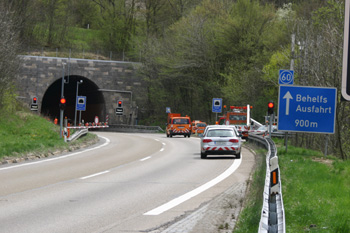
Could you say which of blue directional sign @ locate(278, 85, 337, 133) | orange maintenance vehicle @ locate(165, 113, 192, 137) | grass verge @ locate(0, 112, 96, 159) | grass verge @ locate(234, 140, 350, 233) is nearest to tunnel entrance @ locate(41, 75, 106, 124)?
orange maintenance vehicle @ locate(165, 113, 192, 137)

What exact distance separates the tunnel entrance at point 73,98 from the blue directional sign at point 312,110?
57133 millimetres

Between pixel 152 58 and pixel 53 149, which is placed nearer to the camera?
pixel 53 149

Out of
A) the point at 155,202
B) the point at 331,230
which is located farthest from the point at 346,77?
the point at 155,202

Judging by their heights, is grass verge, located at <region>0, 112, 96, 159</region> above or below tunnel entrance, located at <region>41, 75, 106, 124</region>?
below

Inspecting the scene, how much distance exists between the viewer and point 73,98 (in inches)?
A: 3440

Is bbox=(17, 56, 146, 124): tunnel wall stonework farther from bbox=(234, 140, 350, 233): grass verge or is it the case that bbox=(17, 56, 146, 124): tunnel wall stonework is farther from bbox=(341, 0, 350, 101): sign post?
bbox=(341, 0, 350, 101): sign post

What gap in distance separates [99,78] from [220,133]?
49.1m

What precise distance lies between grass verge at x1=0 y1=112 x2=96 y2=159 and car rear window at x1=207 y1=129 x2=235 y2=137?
6.94 metres

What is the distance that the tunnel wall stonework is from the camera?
7212 cm

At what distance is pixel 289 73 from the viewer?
77.6 ft

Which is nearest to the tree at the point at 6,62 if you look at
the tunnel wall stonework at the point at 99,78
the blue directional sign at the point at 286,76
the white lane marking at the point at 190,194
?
the blue directional sign at the point at 286,76

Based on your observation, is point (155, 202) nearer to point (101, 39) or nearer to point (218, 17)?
point (218, 17)

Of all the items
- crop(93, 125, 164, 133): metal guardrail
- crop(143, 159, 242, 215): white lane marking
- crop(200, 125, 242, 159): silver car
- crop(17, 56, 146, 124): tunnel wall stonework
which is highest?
crop(17, 56, 146, 124): tunnel wall stonework

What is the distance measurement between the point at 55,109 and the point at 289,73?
227 ft
